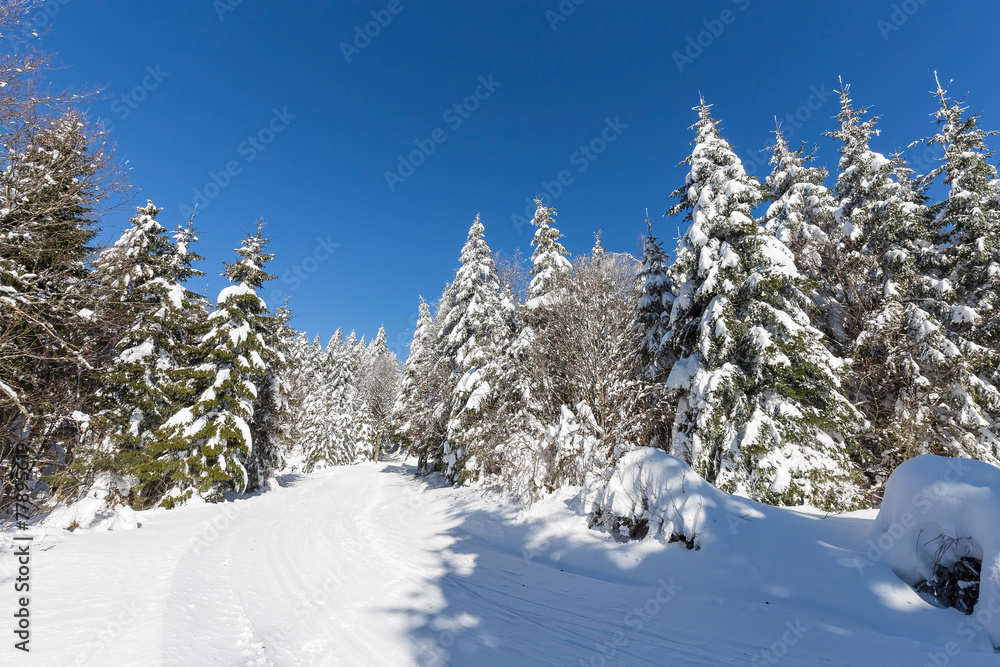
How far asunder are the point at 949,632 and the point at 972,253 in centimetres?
1642

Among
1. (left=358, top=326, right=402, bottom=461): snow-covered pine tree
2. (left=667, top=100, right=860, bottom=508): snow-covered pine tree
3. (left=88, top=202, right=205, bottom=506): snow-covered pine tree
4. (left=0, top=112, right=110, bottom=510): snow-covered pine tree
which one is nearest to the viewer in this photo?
(left=0, top=112, right=110, bottom=510): snow-covered pine tree

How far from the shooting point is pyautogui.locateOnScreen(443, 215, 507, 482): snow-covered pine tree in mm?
16688

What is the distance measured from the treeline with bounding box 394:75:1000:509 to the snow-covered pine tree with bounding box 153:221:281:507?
8.10 m

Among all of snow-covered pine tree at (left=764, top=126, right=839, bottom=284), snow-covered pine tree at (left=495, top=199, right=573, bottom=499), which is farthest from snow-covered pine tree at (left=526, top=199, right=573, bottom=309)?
snow-covered pine tree at (left=764, top=126, right=839, bottom=284)

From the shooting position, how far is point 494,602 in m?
5.71

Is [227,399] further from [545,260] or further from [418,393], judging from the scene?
[545,260]

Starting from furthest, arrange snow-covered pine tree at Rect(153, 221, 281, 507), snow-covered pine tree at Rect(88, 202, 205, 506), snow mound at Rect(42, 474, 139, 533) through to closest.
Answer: snow-covered pine tree at Rect(153, 221, 281, 507) → snow-covered pine tree at Rect(88, 202, 205, 506) → snow mound at Rect(42, 474, 139, 533)

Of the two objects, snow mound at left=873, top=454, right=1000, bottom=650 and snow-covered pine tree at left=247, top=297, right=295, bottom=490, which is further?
snow-covered pine tree at left=247, top=297, right=295, bottom=490

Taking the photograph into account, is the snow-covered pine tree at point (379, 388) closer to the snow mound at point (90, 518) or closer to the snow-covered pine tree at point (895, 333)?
the snow mound at point (90, 518)

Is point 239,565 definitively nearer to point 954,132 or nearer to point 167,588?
point 167,588

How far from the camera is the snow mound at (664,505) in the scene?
653 cm

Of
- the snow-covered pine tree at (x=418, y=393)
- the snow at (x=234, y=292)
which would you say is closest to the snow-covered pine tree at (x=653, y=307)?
the snow-covered pine tree at (x=418, y=393)

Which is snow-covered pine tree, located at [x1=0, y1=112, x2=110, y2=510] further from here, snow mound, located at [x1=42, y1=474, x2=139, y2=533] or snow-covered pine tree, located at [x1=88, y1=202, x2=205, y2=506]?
snow-covered pine tree, located at [x1=88, y1=202, x2=205, y2=506]

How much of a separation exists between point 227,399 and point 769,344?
1792 cm
